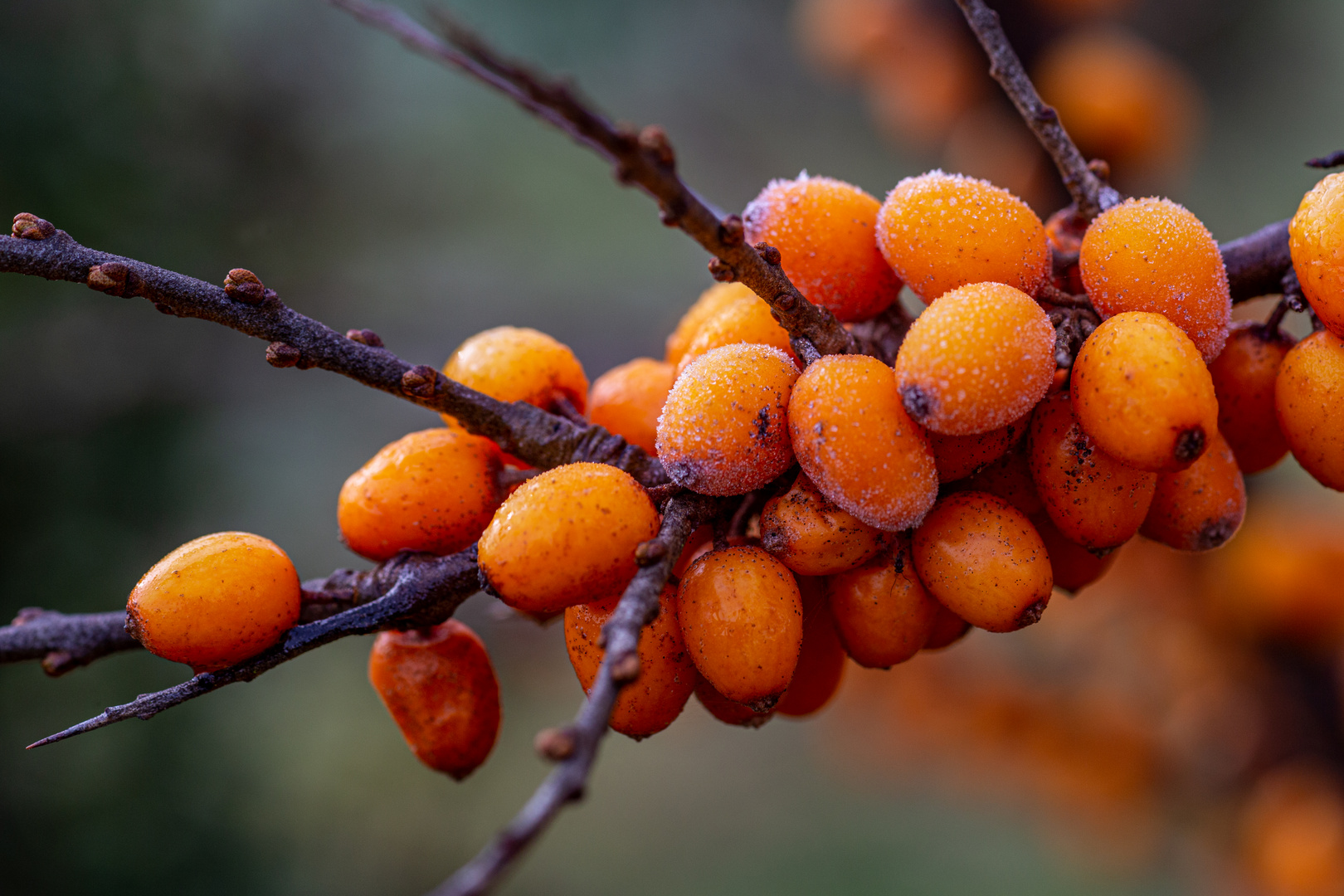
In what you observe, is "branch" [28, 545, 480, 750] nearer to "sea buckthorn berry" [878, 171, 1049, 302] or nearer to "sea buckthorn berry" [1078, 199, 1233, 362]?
"sea buckthorn berry" [878, 171, 1049, 302]

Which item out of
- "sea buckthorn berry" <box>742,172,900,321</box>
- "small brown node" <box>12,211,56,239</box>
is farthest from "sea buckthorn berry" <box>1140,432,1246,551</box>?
"small brown node" <box>12,211,56,239</box>

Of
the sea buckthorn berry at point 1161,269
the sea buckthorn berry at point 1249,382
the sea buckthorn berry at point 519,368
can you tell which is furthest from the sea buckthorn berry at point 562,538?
the sea buckthorn berry at point 1249,382

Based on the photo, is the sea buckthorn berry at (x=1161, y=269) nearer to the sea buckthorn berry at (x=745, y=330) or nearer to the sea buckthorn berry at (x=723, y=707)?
the sea buckthorn berry at (x=745, y=330)

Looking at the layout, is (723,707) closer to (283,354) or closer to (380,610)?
(380,610)

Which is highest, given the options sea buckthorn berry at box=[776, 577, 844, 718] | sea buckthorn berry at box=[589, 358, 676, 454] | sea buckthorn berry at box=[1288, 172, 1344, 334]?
sea buckthorn berry at box=[589, 358, 676, 454]

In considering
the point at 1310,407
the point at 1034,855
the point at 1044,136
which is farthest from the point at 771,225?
the point at 1034,855

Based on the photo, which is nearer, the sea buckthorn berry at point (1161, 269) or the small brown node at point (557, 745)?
the small brown node at point (557, 745)

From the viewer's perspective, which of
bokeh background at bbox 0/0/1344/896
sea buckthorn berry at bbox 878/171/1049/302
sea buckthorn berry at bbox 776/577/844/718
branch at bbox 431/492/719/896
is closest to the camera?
branch at bbox 431/492/719/896
